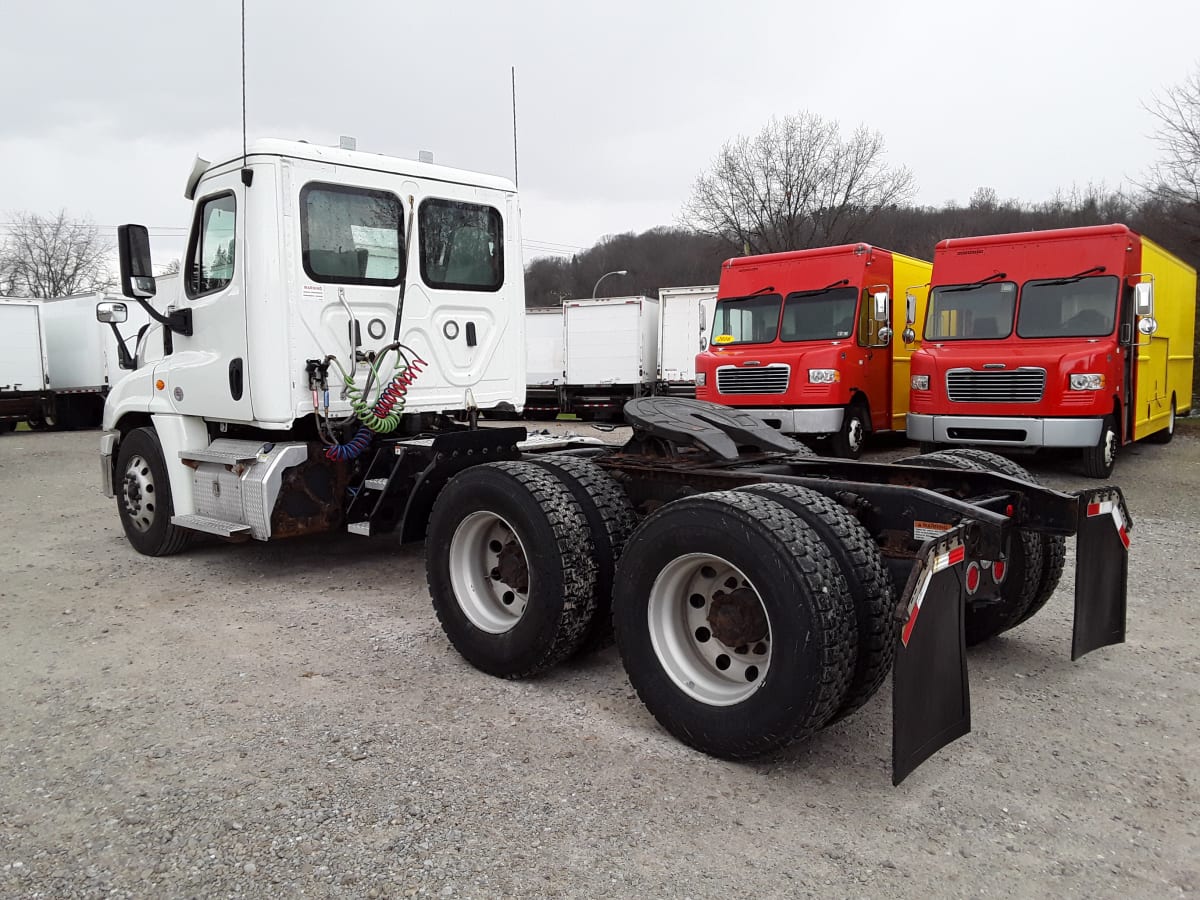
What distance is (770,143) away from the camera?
43062mm

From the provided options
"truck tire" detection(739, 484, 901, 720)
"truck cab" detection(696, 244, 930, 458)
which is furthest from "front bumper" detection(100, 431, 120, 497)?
"truck cab" detection(696, 244, 930, 458)

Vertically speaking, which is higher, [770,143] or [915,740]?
[770,143]

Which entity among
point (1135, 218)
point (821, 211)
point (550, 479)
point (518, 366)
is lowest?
point (550, 479)

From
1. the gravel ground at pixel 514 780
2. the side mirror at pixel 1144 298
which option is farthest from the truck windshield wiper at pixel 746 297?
the gravel ground at pixel 514 780

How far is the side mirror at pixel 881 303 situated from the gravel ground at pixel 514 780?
7.78m

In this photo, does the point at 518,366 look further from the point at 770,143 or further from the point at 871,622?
the point at 770,143

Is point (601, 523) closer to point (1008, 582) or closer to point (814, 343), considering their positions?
point (1008, 582)

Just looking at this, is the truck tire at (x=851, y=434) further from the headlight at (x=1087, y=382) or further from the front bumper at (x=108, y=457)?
the front bumper at (x=108, y=457)

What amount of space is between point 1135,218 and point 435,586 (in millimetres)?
31619

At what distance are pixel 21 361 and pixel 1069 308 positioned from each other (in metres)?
23.5

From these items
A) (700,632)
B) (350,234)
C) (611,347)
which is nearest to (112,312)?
(350,234)

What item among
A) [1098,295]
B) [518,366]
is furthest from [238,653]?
[1098,295]

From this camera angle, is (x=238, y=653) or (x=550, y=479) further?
(x=238, y=653)

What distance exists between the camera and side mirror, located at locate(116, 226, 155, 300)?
6113 mm
